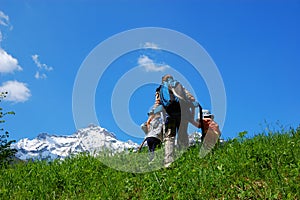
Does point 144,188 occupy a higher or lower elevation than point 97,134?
lower

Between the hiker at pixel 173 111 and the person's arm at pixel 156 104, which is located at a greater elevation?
the person's arm at pixel 156 104

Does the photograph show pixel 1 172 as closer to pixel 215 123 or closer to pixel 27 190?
pixel 27 190

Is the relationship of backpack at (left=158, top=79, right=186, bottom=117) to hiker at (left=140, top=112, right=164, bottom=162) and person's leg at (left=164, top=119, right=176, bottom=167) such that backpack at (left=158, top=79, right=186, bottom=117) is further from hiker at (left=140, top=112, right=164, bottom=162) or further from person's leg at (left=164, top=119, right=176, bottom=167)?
hiker at (left=140, top=112, right=164, bottom=162)

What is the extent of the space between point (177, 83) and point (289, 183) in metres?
4.09

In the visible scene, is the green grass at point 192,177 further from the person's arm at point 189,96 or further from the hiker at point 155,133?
the person's arm at point 189,96

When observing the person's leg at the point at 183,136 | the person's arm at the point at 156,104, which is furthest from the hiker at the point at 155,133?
the person's leg at the point at 183,136

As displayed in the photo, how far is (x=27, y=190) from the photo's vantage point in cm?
960

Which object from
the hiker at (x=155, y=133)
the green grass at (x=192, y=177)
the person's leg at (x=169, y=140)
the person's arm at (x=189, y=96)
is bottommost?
the green grass at (x=192, y=177)

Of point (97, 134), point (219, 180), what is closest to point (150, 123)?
point (97, 134)

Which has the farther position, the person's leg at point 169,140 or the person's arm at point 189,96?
the person's arm at point 189,96

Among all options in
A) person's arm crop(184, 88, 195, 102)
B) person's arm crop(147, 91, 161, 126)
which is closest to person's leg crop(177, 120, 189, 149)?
person's arm crop(184, 88, 195, 102)

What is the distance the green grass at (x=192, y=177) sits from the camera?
24.3 feet

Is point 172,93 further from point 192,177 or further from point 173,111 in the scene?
point 192,177

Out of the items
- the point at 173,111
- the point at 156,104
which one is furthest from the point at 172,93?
the point at 156,104
